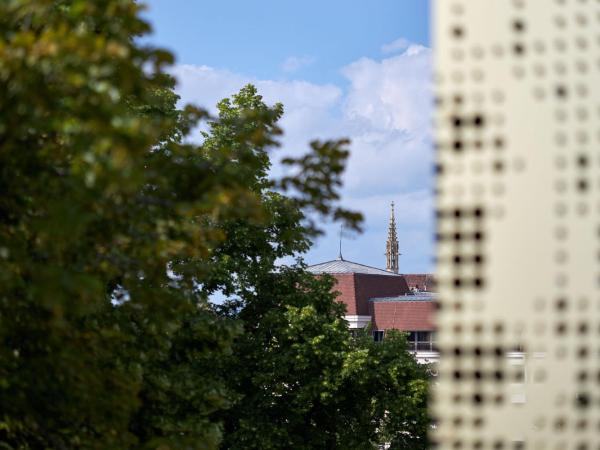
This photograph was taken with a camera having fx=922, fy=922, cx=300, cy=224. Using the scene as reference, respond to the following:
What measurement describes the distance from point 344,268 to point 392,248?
49703 millimetres

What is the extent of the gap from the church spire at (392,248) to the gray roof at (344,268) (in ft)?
139

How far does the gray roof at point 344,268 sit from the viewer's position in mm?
107500

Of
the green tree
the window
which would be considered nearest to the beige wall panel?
the green tree

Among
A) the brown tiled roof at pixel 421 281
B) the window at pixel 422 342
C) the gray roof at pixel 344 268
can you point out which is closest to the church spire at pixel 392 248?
the brown tiled roof at pixel 421 281

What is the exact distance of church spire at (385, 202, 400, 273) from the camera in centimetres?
15725

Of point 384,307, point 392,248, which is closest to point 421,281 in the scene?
point 392,248

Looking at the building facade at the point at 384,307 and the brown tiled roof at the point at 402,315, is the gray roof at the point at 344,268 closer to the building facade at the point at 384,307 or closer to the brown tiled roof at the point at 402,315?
the building facade at the point at 384,307

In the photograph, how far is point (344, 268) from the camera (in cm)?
10869

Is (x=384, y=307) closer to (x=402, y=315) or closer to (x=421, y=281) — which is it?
(x=402, y=315)

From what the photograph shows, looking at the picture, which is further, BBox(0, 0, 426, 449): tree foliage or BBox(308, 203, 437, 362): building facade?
BBox(308, 203, 437, 362): building facade

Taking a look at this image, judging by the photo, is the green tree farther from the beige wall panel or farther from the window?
the window

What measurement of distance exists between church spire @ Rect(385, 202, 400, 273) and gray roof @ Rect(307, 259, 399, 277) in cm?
4249

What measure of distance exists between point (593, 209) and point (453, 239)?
2.91ft

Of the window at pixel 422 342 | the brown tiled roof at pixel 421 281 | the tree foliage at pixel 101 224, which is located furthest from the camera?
the brown tiled roof at pixel 421 281
